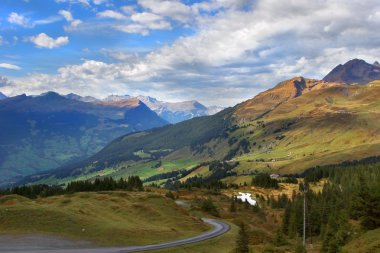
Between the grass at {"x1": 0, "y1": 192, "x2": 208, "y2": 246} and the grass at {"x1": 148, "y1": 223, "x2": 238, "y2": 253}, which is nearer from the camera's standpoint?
the grass at {"x1": 148, "y1": 223, "x2": 238, "y2": 253}

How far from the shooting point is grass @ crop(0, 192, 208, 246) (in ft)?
283

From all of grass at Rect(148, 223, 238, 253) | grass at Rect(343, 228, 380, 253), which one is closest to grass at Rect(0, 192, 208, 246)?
grass at Rect(148, 223, 238, 253)

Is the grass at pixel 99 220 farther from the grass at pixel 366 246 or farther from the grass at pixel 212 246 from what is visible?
the grass at pixel 366 246

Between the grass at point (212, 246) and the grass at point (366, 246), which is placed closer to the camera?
the grass at point (366, 246)

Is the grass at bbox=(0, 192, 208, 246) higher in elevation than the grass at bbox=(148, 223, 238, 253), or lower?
higher

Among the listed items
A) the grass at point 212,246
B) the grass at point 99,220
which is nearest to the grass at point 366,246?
the grass at point 212,246

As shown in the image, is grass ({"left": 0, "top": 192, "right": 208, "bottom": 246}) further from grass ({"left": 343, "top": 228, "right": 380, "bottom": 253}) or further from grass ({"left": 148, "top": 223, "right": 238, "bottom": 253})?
grass ({"left": 343, "top": 228, "right": 380, "bottom": 253})

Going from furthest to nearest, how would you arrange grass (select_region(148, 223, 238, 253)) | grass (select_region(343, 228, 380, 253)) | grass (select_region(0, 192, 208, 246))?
grass (select_region(0, 192, 208, 246)), grass (select_region(148, 223, 238, 253)), grass (select_region(343, 228, 380, 253))

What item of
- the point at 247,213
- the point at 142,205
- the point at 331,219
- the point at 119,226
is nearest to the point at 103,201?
the point at 142,205

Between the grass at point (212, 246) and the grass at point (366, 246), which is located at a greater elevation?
the grass at point (366, 246)

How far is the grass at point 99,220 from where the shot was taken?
86.4 meters

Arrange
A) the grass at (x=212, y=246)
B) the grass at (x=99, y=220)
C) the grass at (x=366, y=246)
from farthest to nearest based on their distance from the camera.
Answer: the grass at (x=99, y=220) → the grass at (x=212, y=246) → the grass at (x=366, y=246)

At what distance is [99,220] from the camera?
101 m

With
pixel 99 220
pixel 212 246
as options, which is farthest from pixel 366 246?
pixel 99 220
